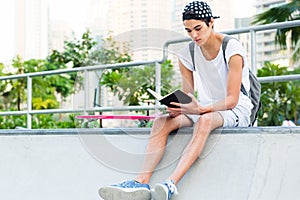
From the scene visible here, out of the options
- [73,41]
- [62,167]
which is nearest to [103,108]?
[62,167]

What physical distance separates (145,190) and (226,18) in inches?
90.2

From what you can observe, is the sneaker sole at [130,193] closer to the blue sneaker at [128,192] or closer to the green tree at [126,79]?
the blue sneaker at [128,192]

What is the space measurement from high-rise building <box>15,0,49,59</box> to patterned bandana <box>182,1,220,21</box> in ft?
47.7

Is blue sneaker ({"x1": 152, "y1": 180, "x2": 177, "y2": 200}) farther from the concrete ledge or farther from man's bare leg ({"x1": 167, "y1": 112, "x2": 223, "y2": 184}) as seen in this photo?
the concrete ledge

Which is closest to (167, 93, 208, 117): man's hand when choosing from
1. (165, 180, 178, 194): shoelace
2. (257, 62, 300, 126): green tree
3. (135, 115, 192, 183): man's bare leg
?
(135, 115, 192, 183): man's bare leg

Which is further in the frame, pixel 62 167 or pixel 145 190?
pixel 62 167

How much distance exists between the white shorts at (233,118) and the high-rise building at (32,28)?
14.5 metres

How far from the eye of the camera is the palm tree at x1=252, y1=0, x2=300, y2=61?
9109mm

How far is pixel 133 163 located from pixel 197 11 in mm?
849

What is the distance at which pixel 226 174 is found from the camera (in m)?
2.50

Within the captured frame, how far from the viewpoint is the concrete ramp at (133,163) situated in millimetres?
2375

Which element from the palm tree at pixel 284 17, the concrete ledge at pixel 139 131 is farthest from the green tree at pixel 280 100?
the concrete ledge at pixel 139 131

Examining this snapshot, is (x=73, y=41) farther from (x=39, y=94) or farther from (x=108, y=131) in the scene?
(x=108, y=131)

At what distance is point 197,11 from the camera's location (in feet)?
8.61
